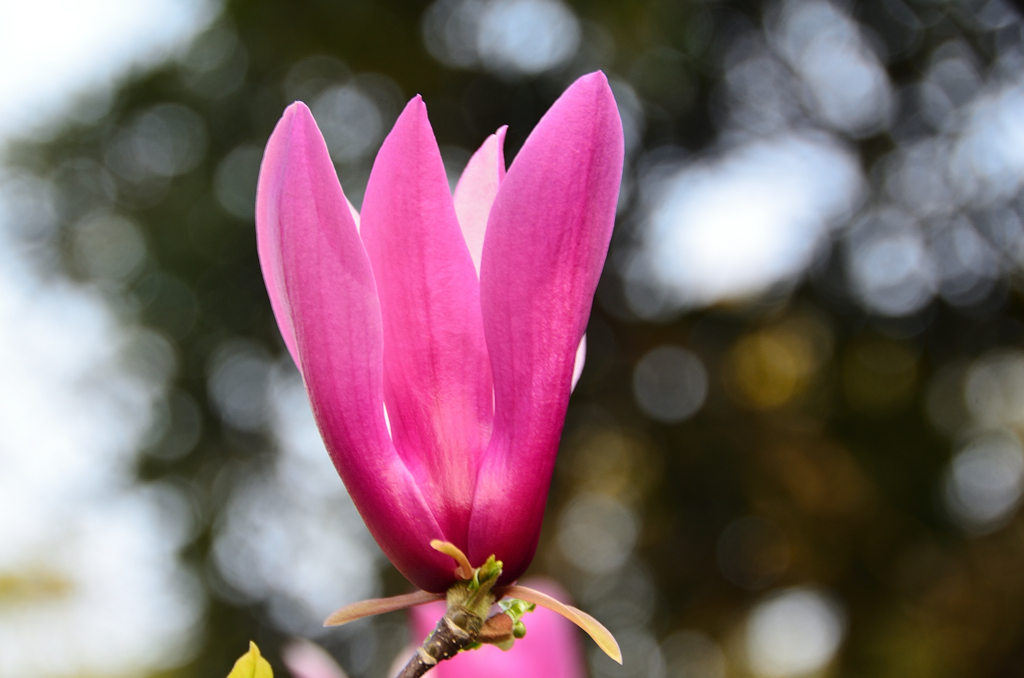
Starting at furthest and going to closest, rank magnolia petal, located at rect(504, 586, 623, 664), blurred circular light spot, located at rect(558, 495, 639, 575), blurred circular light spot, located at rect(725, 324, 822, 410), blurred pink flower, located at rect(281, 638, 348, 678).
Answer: blurred circular light spot, located at rect(558, 495, 639, 575) < blurred circular light spot, located at rect(725, 324, 822, 410) < blurred pink flower, located at rect(281, 638, 348, 678) < magnolia petal, located at rect(504, 586, 623, 664)

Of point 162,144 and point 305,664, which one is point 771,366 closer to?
point 162,144

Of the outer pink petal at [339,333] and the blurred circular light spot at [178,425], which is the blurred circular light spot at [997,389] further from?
the outer pink petal at [339,333]

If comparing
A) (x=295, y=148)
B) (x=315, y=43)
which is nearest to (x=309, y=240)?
(x=295, y=148)

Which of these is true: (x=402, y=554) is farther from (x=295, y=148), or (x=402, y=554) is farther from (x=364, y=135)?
(x=364, y=135)

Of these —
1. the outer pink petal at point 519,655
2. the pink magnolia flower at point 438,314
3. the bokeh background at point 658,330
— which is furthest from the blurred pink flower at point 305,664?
the bokeh background at point 658,330

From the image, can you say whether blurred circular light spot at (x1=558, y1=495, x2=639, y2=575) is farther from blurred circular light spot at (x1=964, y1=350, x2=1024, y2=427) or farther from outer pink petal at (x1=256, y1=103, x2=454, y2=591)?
outer pink petal at (x1=256, y1=103, x2=454, y2=591)

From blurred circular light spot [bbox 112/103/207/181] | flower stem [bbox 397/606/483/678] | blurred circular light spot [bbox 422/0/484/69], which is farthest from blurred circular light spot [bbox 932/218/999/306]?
flower stem [bbox 397/606/483/678]
